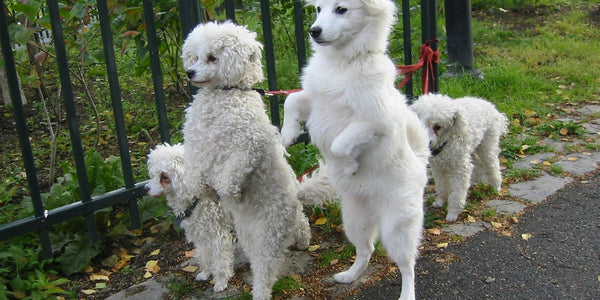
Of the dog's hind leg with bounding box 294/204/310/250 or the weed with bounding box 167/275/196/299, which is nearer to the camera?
the weed with bounding box 167/275/196/299

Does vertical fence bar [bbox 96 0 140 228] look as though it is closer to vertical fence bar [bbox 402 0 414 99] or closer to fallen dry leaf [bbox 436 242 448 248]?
fallen dry leaf [bbox 436 242 448 248]

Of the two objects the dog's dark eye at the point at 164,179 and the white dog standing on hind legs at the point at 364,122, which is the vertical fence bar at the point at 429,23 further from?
the dog's dark eye at the point at 164,179

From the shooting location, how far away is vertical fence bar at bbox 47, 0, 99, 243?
3.11 meters

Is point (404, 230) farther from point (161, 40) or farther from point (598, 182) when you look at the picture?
point (161, 40)

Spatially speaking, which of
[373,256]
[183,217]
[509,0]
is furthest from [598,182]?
[509,0]

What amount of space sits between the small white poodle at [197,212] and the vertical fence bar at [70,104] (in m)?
0.46

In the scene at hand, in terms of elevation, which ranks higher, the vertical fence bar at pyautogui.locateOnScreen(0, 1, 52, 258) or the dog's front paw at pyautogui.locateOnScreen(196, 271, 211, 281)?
the vertical fence bar at pyautogui.locateOnScreen(0, 1, 52, 258)

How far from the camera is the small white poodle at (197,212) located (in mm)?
3137

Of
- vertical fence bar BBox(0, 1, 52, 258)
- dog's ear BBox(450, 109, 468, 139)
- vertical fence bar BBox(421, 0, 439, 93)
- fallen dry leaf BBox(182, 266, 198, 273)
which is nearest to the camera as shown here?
vertical fence bar BBox(0, 1, 52, 258)

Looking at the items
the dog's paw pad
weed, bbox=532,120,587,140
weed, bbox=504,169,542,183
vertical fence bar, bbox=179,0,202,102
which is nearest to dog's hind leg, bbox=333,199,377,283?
the dog's paw pad

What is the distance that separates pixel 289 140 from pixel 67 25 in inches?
90.6

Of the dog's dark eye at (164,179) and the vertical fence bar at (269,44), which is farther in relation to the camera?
the vertical fence bar at (269,44)

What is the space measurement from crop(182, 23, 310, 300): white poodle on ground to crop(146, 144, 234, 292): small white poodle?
0.10 m

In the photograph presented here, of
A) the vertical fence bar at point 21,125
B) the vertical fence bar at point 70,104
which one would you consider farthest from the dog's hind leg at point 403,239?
the vertical fence bar at point 21,125
